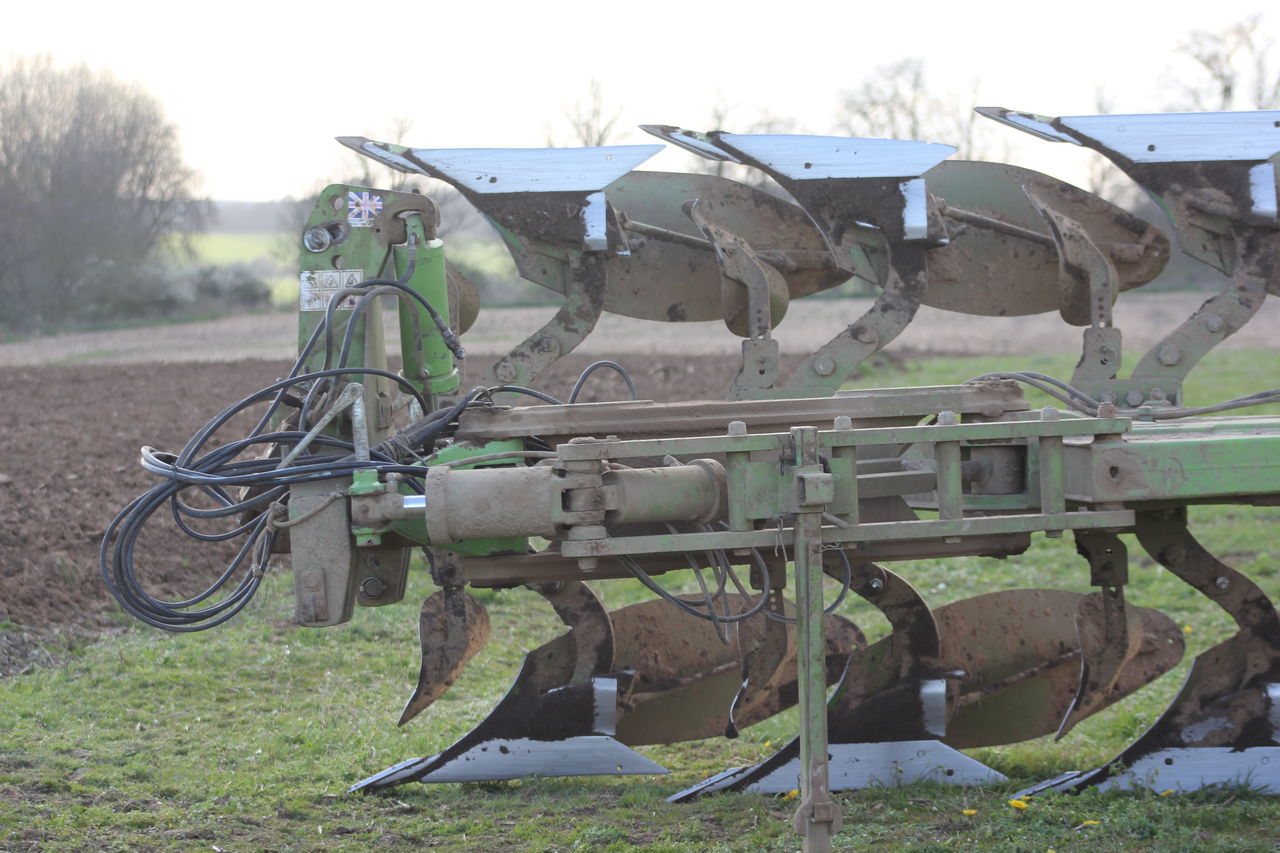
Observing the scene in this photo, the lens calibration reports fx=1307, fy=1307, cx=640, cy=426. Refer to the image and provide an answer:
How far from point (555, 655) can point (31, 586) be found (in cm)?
363

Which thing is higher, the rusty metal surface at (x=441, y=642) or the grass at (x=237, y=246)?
the grass at (x=237, y=246)

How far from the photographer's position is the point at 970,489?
4.03 m

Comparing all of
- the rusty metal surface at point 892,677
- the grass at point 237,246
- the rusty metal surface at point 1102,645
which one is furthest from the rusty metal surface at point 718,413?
the grass at point 237,246

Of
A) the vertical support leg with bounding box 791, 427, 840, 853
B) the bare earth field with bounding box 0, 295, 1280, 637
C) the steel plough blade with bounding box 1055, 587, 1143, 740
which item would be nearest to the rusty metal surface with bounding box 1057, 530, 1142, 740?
the steel plough blade with bounding box 1055, 587, 1143, 740

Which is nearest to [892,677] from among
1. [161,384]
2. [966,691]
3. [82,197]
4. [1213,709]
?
[966,691]

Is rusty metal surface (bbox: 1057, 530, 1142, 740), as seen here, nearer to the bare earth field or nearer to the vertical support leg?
the vertical support leg

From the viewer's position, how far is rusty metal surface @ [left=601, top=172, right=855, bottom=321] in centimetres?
535

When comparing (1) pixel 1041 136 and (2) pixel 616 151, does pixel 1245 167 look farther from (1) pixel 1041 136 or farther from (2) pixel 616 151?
(2) pixel 616 151

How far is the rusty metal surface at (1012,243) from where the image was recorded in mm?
5254

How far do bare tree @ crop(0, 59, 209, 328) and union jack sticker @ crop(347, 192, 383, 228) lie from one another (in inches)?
1265

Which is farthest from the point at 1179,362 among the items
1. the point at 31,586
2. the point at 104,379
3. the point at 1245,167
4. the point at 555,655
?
the point at 104,379

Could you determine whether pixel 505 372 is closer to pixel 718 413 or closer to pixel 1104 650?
pixel 718 413

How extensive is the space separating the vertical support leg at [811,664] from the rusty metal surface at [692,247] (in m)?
1.97

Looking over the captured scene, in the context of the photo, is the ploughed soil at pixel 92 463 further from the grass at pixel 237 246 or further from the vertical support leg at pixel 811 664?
the grass at pixel 237 246
